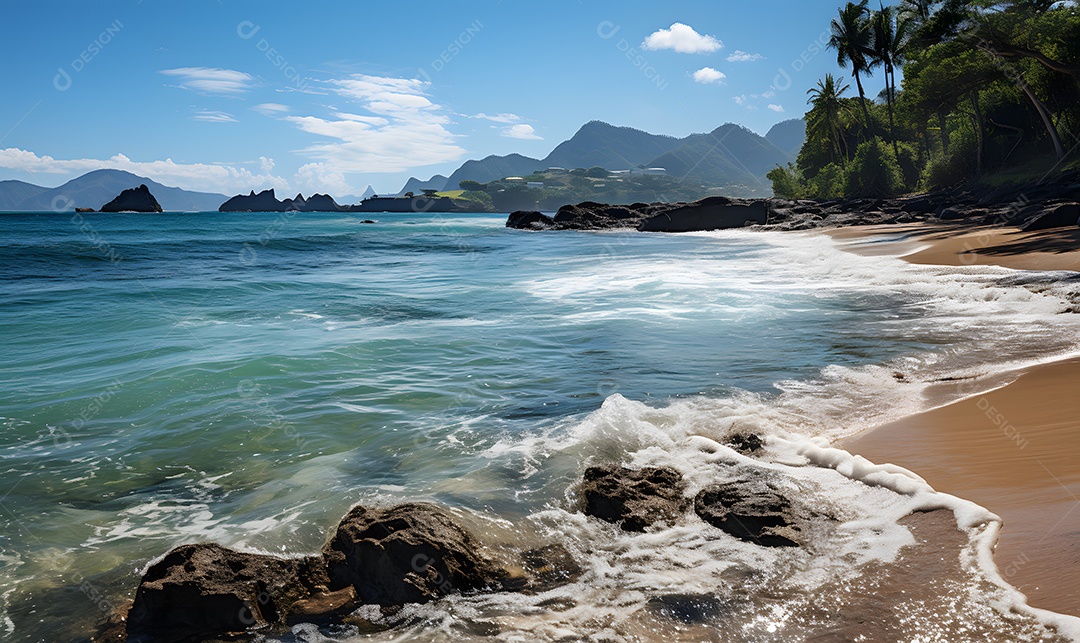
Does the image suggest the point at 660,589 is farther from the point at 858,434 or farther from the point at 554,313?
the point at 554,313

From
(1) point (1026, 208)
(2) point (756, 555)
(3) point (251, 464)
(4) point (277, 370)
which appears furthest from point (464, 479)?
(1) point (1026, 208)

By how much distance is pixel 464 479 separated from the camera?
5.38 meters

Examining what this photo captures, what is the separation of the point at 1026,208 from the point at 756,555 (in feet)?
87.4

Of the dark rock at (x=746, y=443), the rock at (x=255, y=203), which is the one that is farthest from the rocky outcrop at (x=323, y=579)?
the rock at (x=255, y=203)

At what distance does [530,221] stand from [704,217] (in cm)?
1867

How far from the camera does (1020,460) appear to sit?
15.3 ft

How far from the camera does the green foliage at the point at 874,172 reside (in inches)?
2078

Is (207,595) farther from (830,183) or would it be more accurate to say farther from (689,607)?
(830,183)

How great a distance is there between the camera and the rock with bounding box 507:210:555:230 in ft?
194

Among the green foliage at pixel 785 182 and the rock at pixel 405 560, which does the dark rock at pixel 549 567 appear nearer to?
the rock at pixel 405 560

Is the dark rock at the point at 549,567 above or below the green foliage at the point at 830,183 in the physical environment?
below

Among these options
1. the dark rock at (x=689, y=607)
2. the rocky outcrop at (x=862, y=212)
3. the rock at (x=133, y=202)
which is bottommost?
the dark rock at (x=689, y=607)

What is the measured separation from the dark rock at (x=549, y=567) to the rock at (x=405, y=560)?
19 cm

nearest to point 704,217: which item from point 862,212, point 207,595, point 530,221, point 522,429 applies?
point 862,212
